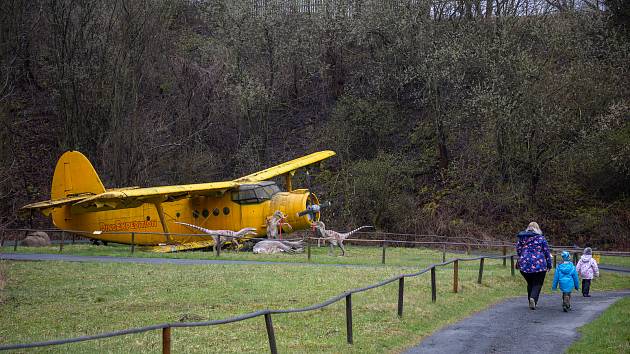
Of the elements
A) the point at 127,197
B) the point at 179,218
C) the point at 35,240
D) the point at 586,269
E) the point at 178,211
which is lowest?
the point at 586,269

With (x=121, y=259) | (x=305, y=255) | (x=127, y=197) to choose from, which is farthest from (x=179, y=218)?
(x=305, y=255)

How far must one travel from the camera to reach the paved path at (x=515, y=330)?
12.1 meters

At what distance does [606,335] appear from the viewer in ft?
43.5

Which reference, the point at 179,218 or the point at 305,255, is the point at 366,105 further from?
the point at 305,255

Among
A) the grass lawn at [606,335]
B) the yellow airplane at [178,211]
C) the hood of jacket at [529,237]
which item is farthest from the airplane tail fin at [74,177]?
the grass lawn at [606,335]

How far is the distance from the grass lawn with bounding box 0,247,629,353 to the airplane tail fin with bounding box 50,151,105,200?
7555mm

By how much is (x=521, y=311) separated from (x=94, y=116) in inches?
1320

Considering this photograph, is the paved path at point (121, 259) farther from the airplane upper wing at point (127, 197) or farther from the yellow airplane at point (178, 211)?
the yellow airplane at point (178, 211)

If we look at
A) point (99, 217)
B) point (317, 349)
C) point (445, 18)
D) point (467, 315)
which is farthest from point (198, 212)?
point (445, 18)

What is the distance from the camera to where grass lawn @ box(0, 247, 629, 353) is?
12.4m

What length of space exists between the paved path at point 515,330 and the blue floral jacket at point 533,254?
3.19ft

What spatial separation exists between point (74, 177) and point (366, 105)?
846 inches

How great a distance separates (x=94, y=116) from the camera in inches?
1731

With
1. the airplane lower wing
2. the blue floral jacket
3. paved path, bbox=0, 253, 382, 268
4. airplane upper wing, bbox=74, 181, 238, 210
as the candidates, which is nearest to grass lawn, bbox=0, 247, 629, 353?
paved path, bbox=0, 253, 382, 268
